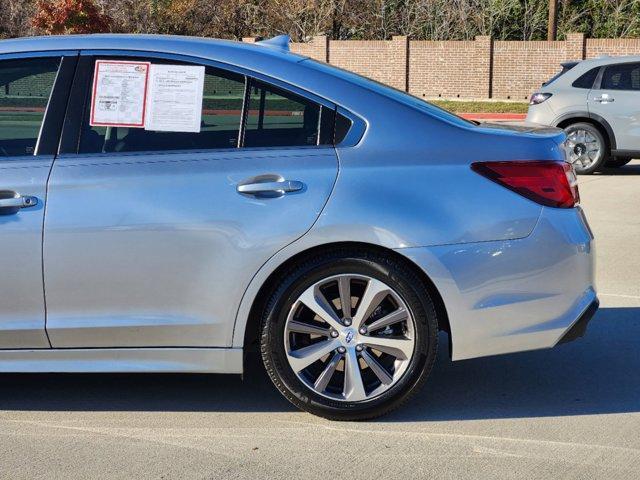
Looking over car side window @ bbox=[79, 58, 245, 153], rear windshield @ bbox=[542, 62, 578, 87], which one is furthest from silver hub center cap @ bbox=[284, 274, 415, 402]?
rear windshield @ bbox=[542, 62, 578, 87]

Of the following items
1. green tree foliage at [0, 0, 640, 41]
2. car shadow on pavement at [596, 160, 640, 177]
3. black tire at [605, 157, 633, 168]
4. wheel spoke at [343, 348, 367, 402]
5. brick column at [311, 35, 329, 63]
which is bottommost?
car shadow on pavement at [596, 160, 640, 177]

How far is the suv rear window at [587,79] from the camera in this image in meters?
15.3

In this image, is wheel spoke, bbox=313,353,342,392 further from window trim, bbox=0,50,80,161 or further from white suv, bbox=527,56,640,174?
white suv, bbox=527,56,640,174

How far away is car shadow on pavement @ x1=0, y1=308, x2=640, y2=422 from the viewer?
5184 mm

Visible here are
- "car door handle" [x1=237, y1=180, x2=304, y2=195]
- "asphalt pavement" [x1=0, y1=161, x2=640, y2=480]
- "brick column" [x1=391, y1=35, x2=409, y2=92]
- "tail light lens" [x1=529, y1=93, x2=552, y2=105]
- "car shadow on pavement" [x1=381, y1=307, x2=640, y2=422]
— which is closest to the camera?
"asphalt pavement" [x1=0, y1=161, x2=640, y2=480]

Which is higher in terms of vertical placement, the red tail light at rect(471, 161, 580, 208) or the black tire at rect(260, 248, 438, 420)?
the red tail light at rect(471, 161, 580, 208)

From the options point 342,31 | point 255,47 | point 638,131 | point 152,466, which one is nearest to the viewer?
point 152,466

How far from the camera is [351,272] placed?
4.80 m

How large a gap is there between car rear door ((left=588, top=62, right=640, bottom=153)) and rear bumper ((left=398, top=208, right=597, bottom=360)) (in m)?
10.7

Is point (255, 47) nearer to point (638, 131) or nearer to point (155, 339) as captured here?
→ point (155, 339)

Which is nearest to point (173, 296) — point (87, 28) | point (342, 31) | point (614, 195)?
point (614, 195)

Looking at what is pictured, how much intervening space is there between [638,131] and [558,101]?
1.19 m

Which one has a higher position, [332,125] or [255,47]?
[255,47]

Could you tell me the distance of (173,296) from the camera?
15.7 ft
